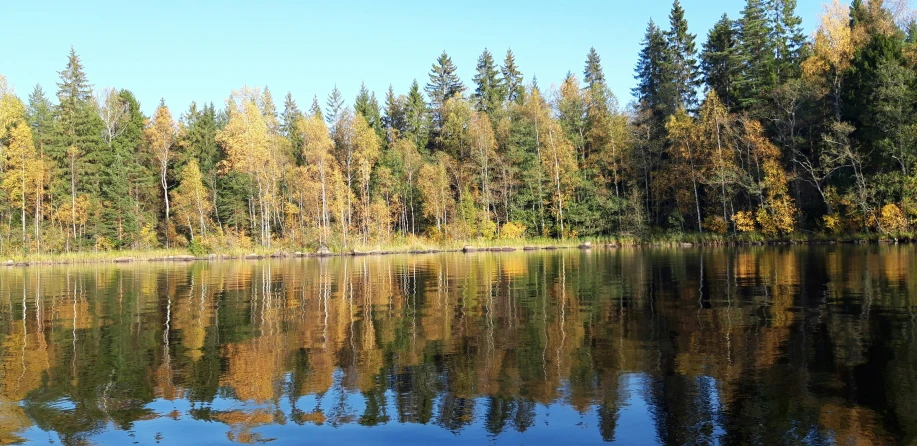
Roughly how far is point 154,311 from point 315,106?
8619 centimetres

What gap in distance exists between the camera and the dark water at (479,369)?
779 cm

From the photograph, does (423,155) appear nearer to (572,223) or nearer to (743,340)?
(572,223)

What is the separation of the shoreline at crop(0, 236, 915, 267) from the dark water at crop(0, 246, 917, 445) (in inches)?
1470

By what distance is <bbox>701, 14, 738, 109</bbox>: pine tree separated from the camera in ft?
216

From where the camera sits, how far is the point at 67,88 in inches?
2980

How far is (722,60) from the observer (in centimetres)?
6769

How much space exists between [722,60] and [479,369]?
66485 millimetres

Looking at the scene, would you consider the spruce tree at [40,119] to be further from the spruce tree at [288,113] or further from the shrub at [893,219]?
the shrub at [893,219]

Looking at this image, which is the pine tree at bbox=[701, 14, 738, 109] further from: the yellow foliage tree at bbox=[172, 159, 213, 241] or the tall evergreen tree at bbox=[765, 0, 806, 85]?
the yellow foliage tree at bbox=[172, 159, 213, 241]

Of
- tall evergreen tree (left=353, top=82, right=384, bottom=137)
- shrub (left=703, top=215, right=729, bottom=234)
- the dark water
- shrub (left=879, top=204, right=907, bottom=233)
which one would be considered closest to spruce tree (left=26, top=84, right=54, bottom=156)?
tall evergreen tree (left=353, top=82, right=384, bottom=137)

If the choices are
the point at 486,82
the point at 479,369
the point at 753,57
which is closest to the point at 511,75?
the point at 486,82

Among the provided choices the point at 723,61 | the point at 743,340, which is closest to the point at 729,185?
the point at 723,61

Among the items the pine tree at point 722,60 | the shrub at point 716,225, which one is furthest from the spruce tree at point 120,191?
the pine tree at point 722,60

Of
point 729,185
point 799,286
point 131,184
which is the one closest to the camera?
point 799,286
